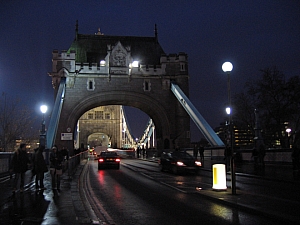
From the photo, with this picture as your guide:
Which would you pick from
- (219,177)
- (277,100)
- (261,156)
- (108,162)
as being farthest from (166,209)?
(277,100)

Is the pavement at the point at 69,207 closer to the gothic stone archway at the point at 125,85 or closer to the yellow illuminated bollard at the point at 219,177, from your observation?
the yellow illuminated bollard at the point at 219,177

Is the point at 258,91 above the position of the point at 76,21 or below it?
below

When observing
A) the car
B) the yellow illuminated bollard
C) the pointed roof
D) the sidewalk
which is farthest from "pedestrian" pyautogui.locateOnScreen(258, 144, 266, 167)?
the pointed roof

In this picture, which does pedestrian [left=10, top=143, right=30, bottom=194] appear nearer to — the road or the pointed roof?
the road

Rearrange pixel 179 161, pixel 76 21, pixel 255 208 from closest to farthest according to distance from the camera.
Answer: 1. pixel 255 208
2. pixel 179 161
3. pixel 76 21

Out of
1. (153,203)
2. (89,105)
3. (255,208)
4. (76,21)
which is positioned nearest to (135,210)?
(153,203)

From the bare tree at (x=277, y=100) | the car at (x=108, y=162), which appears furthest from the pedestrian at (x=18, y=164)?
the bare tree at (x=277, y=100)

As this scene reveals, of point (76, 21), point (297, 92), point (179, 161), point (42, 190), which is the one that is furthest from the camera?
point (76, 21)

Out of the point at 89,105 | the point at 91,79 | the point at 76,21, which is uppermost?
the point at 76,21

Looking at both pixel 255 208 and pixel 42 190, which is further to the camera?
pixel 42 190

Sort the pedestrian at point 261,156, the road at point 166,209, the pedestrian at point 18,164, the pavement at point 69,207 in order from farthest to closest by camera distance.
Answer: the pedestrian at point 261,156 < the pedestrian at point 18,164 < the road at point 166,209 < the pavement at point 69,207

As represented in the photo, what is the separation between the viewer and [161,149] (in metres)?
45.2

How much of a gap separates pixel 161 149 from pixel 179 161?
83.2 ft

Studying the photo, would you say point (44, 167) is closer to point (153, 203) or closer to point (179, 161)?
point (153, 203)
